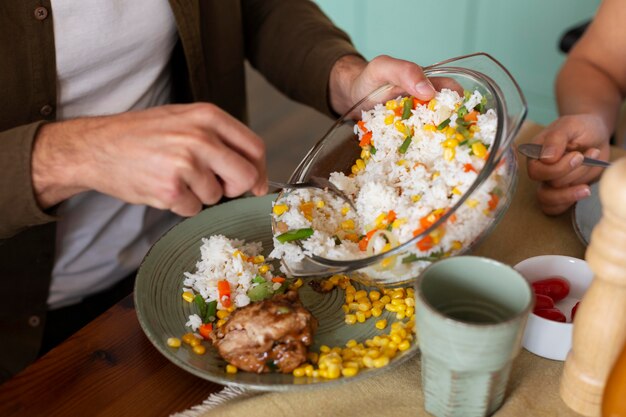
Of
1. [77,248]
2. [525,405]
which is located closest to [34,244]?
[77,248]

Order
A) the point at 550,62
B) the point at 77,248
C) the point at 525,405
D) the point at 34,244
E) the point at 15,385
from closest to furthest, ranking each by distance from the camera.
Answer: the point at 525,405
the point at 15,385
the point at 34,244
the point at 77,248
the point at 550,62

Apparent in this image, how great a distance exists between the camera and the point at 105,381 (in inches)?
41.3

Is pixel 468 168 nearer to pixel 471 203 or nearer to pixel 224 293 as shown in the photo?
pixel 471 203

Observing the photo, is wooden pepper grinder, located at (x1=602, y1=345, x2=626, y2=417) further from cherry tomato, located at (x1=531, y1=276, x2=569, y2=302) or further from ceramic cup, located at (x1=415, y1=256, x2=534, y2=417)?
cherry tomato, located at (x1=531, y1=276, x2=569, y2=302)

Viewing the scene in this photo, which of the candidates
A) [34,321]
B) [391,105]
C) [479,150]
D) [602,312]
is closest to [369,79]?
[391,105]

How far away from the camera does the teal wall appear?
3498mm

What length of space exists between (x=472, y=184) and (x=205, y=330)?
18.8 inches

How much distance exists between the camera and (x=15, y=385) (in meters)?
1.05

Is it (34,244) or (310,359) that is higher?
(310,359)

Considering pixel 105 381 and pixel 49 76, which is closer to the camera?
pixel 105 381

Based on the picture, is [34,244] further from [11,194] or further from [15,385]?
[15,385]

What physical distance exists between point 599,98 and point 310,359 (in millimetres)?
1100

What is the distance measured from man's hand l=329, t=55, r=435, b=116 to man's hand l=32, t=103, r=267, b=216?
38 centimetres

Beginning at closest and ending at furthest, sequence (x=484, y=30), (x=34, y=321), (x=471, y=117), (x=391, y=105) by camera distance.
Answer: (x=471, y=117) < (x=391, y=105) < (x=34, y=321) < (x=484, y=30)
